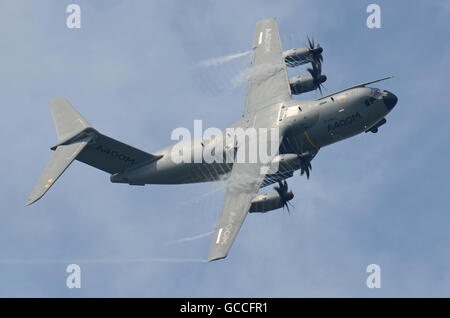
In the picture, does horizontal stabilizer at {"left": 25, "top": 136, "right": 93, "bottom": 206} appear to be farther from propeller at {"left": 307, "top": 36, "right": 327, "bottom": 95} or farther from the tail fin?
propeller at {"left": 307, "top": 36, "right": 327, "bottom": 95}

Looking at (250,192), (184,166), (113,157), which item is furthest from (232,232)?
(113,157)

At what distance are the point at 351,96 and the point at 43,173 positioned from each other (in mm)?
22406

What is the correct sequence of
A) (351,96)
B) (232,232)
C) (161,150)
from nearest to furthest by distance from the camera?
(232,232) → (351,96) → (161,150)

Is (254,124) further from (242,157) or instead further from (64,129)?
(64,129)

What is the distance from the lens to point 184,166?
65.0m

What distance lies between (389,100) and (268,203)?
38.0ft

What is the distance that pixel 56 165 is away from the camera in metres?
61.7

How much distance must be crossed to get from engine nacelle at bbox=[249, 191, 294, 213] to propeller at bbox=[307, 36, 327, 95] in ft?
39.2

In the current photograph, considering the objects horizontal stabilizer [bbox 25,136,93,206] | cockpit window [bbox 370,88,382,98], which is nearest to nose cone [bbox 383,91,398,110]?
cockpit window [bbox 370,88,382,98]

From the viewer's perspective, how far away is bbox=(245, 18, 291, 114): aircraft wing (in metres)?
67.2

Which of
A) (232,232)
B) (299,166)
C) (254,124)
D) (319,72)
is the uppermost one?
(319,72)

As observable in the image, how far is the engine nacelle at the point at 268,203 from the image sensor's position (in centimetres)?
6028

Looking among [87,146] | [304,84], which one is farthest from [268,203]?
[87,146]

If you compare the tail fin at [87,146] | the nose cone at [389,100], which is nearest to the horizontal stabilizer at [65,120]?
the tail fin at [87,146]
